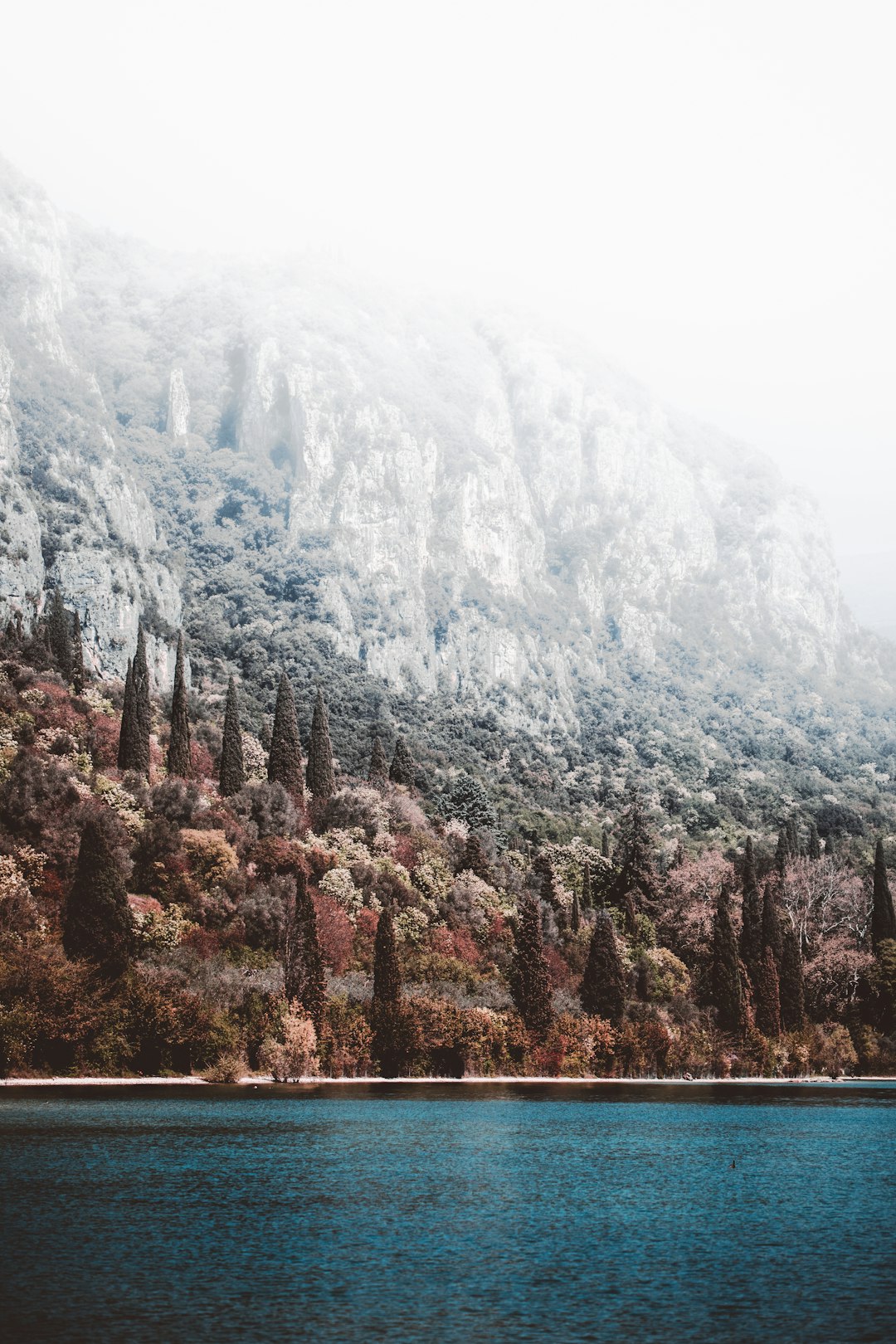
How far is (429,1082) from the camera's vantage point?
73438mm

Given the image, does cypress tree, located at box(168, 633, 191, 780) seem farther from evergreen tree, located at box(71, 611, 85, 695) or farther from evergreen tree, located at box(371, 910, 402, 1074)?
evergreen tree, located at box(371, 910, 402, 1074)

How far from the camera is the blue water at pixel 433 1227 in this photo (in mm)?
20547

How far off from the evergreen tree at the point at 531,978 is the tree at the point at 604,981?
178 inches

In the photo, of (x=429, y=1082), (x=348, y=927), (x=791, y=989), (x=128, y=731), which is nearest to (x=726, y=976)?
(x=791, y=989)

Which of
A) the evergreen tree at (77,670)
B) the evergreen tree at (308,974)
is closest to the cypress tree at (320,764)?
the evergreen tree at (77,670)

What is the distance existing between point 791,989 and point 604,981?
53.2ft

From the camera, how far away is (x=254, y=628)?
189250mm

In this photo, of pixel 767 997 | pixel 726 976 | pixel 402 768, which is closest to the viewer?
pixel 726 976

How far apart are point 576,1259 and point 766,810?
483 feet

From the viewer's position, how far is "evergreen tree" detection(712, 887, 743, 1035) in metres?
87.6

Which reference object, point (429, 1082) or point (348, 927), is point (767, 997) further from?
point (348, 927)

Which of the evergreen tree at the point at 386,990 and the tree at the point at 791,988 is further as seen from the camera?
the tree at the point at 791,988

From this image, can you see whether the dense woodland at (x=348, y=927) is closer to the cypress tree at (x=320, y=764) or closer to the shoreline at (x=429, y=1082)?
the cypress tree at (x=320, y=764)

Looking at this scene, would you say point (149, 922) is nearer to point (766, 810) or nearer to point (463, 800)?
point (463, 800)
